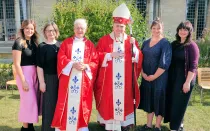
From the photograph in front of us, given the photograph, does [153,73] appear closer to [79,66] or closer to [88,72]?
[88,72]

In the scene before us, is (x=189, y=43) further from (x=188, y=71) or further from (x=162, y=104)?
(x=162, y=104)

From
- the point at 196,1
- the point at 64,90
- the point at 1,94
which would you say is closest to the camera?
the point at 64,90

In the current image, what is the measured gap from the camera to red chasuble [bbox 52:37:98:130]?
3.95 m

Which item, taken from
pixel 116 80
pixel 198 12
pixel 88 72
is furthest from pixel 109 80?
pixel 198 12

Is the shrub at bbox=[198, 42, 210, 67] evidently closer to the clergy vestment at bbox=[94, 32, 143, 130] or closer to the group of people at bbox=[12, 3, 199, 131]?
the group of people at bbox=[12, 3, 199, 131]

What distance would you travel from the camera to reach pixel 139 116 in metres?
5.60

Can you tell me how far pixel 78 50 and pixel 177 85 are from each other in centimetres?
171

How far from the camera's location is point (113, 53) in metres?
4.26

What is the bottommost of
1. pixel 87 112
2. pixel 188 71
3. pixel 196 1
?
pixel 87 112

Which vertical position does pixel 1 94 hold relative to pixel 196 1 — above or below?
below

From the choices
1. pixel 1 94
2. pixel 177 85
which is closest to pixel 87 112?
pixel 177 85

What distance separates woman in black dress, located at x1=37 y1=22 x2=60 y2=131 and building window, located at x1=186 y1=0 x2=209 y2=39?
33.8 ft

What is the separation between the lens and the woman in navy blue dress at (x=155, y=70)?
162 inches

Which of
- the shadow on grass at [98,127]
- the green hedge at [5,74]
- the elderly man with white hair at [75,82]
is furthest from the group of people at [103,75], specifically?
the green hedge at [5,74]
